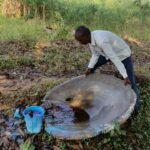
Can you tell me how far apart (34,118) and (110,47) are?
3.84 feet

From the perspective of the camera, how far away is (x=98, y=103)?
206 inches

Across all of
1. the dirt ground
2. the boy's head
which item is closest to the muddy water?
the dirt ground

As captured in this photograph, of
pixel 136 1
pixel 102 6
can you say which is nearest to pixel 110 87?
pixel 102 6

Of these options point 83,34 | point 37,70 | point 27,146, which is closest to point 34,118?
point 27,146

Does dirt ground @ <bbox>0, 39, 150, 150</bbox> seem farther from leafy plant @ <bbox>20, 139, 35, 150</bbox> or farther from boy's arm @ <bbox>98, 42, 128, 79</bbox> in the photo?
boy's arm @ <bbox>98, 42, 128, 79</bbox>

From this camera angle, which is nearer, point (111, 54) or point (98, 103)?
point (111, 54)

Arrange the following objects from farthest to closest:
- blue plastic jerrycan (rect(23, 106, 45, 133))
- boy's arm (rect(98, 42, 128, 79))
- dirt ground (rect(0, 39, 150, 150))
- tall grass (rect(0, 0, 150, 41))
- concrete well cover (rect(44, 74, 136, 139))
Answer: tall grass (rect(0, 0, 150, 41)), dirt ground (rect(0, 39, 150, 150)), boy's arm (rect(98, 42, 128, 79)), blue plastic jerrycan (rect(23, 106, 45, 133)), concrete well cover (rect(44, 74, 136, 139))

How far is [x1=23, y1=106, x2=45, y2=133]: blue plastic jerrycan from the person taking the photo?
15.6 ft

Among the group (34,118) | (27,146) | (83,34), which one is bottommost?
(27,146)

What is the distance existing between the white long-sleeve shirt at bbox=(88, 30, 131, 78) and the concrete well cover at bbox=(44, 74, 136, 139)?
0.30 metres

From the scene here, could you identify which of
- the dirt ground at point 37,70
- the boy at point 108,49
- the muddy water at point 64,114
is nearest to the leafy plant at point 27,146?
the dirt ground at point 37,70

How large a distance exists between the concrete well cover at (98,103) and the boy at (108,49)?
0.61 feet

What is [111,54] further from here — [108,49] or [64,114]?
[64,114]

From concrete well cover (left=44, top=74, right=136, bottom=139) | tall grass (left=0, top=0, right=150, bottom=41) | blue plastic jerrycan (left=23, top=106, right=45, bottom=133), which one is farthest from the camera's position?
tall grass (left=0, top=0, right=150, bottom=41)
